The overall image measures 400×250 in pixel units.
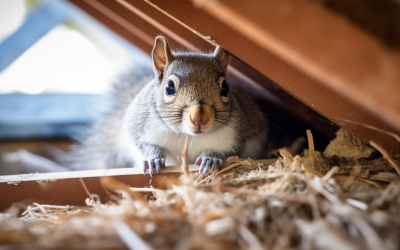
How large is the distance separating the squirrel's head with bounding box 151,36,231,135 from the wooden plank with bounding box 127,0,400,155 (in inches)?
12.8

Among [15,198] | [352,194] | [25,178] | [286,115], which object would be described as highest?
[286,115]

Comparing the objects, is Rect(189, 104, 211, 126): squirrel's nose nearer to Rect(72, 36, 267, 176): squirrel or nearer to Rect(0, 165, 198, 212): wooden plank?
A: Rect(72, 36, 267, 176): squirrel

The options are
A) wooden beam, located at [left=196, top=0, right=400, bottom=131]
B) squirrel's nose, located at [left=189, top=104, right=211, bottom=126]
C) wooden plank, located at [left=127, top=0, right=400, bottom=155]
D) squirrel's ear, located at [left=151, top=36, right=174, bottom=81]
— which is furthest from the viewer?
squirrel's ear, located at [left=151, top=36, right=174, bottom=81]

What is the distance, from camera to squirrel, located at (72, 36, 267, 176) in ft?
6.04

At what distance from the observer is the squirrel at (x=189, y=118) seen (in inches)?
72.5

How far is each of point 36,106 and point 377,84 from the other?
174 inches

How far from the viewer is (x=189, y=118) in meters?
1.74

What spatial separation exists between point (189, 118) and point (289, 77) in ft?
1.93

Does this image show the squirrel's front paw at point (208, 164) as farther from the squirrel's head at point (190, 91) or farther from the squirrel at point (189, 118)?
the squirrel's head at point (190, 91)

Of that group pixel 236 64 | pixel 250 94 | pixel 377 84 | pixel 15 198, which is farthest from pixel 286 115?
pixel 15 198

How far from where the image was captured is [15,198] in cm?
173

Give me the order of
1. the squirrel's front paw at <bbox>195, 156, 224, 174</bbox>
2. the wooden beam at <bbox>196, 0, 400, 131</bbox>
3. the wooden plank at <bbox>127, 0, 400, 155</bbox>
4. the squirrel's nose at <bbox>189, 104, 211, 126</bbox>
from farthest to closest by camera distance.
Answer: the squirrel's front paw at <bbox>195, 156, 224, 174</bbox>, the squirrel's nose at <bbox>189, 104, 211, 126</bbox>, the wooden plank at <bbox>127, 0, 400, 155</bbox>, the wooden beam at <bbox>196, 0, 400, 131</bbox>

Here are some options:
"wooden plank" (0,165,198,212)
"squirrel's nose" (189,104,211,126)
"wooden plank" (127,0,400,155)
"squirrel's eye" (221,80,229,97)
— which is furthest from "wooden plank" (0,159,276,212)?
"wooden plank" (127,0,400,155)

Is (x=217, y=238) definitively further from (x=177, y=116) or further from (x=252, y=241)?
(x=177, y=116)
